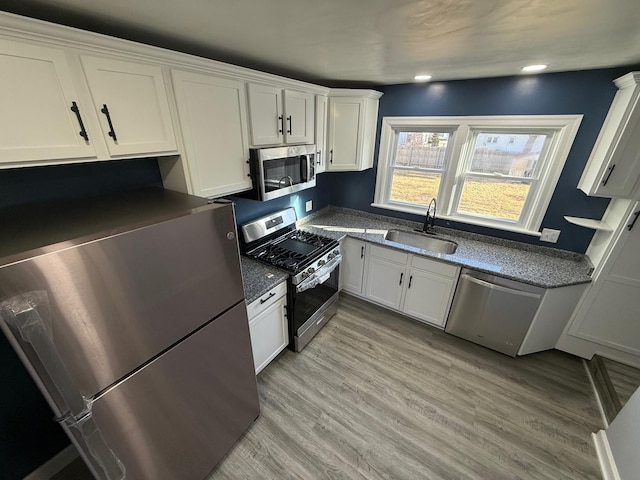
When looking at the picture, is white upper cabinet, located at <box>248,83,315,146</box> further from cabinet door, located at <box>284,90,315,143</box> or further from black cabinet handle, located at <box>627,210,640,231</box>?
black cabinet handle, located at <box>627,210,640,231</box>

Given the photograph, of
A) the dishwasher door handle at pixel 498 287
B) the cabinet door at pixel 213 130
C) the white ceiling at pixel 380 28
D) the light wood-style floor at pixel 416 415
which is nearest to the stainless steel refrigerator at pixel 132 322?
the cabinet door at pixel 213 130

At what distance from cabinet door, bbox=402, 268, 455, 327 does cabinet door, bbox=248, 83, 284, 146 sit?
187 cm

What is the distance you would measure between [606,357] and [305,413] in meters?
2.68

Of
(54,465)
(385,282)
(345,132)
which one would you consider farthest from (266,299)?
(345,132)

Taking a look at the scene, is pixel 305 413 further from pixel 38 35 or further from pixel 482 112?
pixel 482 112

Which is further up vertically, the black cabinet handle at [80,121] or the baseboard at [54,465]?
the black cabinet handle at [80,121]

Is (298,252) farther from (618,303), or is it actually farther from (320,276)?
(618,303)

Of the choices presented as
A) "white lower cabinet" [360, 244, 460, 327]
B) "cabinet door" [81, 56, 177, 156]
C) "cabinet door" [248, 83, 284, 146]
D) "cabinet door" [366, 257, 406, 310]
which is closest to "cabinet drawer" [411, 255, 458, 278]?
"white lower cabinet" [360, 244, 460, 327]

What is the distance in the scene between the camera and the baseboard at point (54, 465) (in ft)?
4.92

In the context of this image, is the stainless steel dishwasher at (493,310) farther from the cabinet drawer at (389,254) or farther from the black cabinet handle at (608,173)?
the black cabinet handle at (608,173)

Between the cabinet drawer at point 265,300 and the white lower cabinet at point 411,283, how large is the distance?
120cm

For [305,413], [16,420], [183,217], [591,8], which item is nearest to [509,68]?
[591,8]

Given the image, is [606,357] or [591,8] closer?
[591,8]

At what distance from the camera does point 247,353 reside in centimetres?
159
